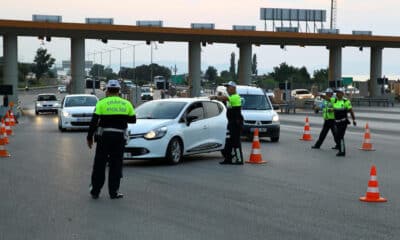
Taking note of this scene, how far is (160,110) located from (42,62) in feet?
597

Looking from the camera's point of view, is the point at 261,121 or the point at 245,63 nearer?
the point at 261,121

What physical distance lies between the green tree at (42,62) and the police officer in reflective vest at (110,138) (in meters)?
186

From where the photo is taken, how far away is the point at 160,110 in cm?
1761

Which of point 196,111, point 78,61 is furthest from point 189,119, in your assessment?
point 78,61

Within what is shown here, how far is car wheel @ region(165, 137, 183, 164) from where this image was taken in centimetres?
1645

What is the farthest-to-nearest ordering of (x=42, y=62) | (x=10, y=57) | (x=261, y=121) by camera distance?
(x=42, y=62), (x=10, y=57), (x=261, y=121)

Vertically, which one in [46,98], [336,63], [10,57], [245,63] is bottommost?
[46,98]

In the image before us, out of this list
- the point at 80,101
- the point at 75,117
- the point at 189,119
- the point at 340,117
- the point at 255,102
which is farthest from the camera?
the point at 80,101

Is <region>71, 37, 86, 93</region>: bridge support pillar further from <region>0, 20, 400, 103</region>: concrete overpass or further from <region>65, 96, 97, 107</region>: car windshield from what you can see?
<region>65, 96, 97, 107</region>: car windshield

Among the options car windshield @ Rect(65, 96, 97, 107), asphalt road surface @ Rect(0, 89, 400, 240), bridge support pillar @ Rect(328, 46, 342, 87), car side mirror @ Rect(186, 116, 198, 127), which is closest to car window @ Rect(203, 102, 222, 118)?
car side mirror @ Rect(186, 116, 198, 127)

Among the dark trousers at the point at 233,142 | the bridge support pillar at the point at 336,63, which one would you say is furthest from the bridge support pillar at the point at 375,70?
the dark trousers at the point at 233,142

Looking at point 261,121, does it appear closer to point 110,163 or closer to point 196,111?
point 196,111

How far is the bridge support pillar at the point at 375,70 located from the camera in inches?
3000

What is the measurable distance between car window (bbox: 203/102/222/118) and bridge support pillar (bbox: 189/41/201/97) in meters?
47.3
